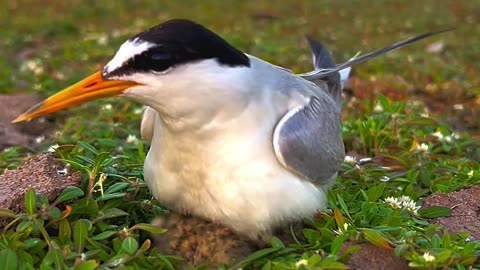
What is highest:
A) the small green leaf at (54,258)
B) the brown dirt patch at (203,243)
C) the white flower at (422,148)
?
the small green leaf at (54,258)

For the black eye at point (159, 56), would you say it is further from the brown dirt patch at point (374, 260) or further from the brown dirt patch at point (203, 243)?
the brown dirt patch at point (374, 260)

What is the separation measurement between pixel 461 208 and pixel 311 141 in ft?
2.85

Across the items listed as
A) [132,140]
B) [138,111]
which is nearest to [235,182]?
[132,140]

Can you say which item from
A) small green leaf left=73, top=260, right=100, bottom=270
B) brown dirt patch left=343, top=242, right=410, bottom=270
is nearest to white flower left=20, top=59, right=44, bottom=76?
small green leaf left=73, top=260, right=100, bottom=270

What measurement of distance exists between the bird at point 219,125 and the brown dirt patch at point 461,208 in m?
0.62

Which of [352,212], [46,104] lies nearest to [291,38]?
[352,212]

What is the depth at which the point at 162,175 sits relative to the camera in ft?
10.1

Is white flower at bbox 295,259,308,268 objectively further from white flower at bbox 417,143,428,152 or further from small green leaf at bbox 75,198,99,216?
white flower at bbox 417,143,428,152

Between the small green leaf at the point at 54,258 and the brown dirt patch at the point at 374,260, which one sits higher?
the small green leaf at the point at 54,258

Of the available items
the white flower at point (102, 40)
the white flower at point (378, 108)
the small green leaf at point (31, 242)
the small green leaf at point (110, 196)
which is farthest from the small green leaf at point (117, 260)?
the white flower at point (102, 40)

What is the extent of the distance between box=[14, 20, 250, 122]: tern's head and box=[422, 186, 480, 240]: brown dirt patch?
4.23 ft

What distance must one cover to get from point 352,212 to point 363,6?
7761 mm

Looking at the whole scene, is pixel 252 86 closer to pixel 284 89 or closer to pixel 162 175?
pixel 284 89

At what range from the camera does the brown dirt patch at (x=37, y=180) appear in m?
3.05
